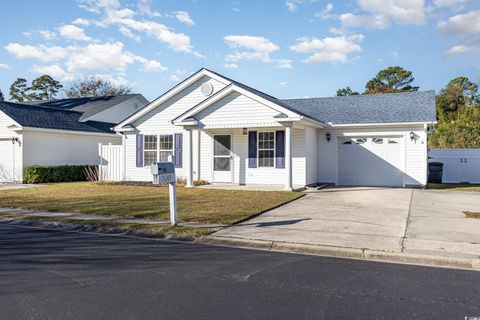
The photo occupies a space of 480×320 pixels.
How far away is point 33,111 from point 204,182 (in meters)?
12.5

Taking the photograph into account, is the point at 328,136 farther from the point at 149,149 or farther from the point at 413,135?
the point at 149,149

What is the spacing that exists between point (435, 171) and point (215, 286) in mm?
18315

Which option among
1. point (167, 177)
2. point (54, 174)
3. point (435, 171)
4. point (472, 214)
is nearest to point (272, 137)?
point (435, 171)

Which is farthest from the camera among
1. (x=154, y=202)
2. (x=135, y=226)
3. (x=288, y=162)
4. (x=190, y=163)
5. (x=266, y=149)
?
(x=266, y=149)

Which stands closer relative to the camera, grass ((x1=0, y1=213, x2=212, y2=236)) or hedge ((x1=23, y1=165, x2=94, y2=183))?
grass ((x1=0, y1=213, x2=212, y2=236))

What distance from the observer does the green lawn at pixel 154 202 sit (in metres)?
10.5

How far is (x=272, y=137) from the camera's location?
59.1 ft

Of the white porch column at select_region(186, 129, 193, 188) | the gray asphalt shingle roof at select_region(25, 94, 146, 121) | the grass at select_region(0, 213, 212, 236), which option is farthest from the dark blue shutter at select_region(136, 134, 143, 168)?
the grass at select_region(0, 213, 212, 236)

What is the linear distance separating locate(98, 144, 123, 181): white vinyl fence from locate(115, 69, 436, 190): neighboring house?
58 centimetres

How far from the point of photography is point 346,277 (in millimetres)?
5633

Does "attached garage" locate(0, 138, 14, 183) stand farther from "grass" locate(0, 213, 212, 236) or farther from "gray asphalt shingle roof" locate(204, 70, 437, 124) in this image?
"grass" locate(0, 213, 212, 236)

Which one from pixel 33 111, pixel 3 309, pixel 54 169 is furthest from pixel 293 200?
pixel 33 111

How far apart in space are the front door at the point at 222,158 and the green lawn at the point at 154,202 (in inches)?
103

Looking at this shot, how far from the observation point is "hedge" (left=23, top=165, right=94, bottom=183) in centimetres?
2119
